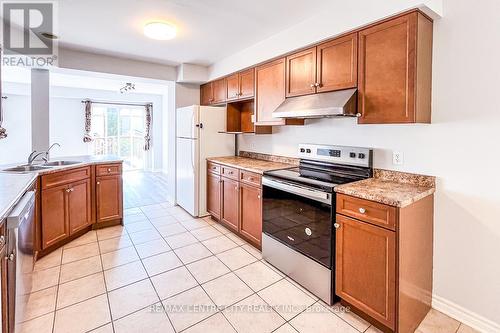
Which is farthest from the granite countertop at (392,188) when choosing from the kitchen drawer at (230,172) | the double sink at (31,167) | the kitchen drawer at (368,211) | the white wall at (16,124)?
the white wall at (16,124)

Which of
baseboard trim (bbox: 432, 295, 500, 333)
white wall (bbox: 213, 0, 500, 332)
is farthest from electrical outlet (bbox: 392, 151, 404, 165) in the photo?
baseboard trim (bbox: 432, 295, 500, 333)

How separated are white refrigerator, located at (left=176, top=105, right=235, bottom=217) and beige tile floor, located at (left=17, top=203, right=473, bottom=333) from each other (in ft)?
2.96

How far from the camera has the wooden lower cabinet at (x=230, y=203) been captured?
3258mm

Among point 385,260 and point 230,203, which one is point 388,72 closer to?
point 385,260

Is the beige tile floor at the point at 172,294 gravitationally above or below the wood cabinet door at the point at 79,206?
below

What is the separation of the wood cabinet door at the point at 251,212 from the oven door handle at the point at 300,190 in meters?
0.32

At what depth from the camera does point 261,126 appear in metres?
3.44

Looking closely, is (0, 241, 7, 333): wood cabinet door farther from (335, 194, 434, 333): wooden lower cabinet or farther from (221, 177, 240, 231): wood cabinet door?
(221, 177, 240, 231): wood cabinet door

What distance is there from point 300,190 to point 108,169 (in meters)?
2.64

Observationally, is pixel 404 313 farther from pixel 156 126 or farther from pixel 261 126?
pixel 156 126

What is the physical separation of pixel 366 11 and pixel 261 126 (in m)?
1.74

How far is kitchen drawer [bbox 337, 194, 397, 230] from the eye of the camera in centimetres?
161

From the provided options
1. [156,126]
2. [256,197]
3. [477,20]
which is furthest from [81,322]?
[156,126]

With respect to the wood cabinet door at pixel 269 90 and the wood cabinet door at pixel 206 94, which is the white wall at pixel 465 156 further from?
the wood cabinet door at pixel 206 94
